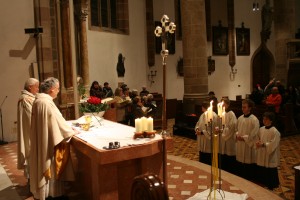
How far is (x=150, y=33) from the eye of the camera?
17.0 meters

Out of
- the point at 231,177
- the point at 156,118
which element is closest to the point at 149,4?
the point at 156,118

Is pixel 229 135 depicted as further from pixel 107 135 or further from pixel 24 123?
pixel 24 123

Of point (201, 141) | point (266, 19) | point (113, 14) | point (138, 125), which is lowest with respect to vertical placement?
point (201, 141)

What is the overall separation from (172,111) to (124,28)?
4.43 metres

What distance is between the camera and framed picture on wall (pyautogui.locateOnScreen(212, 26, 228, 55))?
20.2 metres

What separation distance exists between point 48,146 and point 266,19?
20193mm

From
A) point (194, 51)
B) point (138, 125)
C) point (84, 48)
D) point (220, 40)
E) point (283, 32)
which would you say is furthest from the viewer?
point (220, 40)

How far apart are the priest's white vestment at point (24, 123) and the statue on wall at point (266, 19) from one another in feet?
62.6

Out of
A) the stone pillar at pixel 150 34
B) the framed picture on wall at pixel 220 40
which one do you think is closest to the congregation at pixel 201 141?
the stone pillar at pixel 150 34

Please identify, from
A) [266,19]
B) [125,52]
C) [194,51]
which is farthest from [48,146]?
[266,19]

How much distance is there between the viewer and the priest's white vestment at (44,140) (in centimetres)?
436

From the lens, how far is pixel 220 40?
20.5 metres

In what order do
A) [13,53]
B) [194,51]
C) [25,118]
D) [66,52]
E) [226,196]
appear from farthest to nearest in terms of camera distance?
[194,51] < [66,52] < [13,53] < [25,118] < [226,196]

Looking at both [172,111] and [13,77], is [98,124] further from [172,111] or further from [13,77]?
[172,111]
